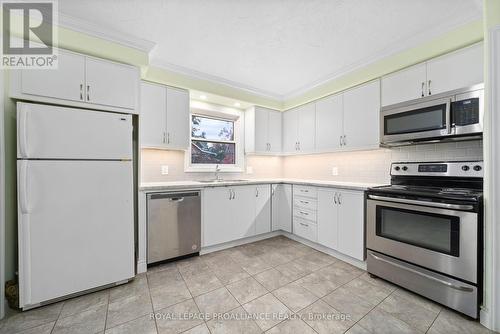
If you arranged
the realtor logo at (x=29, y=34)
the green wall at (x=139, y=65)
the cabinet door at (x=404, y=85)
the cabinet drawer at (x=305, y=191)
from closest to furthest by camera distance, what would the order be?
the realtor logo at (x=29, y=34) < the green wall at (x=139, y=65) < the cabinet door at (x=404, y=85) < the cabinet drawer at (x=305, y=191)

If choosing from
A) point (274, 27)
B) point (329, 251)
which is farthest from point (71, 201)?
point (329, 251)

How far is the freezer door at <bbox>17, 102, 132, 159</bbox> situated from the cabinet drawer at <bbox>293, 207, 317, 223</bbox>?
232cm

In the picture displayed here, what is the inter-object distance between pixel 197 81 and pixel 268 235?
8.49 ft

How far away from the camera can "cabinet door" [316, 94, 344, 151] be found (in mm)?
2979

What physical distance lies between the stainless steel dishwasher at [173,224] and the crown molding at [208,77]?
1626 mm

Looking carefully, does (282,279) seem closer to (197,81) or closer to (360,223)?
(360,223)

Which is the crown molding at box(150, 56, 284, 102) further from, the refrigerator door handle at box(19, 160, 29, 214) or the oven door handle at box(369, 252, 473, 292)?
the oven door handle at box(369, 252, 473, 292)

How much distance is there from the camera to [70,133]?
1.78 m

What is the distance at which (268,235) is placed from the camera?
339 centimetres

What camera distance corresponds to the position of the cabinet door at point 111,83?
195cm

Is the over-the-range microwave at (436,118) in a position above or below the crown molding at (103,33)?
below

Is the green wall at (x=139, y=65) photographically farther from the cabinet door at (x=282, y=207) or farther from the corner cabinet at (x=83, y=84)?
the cabinet door at (x=282, y=207)

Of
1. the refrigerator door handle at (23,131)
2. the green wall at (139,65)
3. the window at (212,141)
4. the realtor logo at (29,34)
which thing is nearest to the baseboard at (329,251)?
the window at (212,141)

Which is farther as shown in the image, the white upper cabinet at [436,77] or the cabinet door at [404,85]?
the cabinet door at [404,85]
